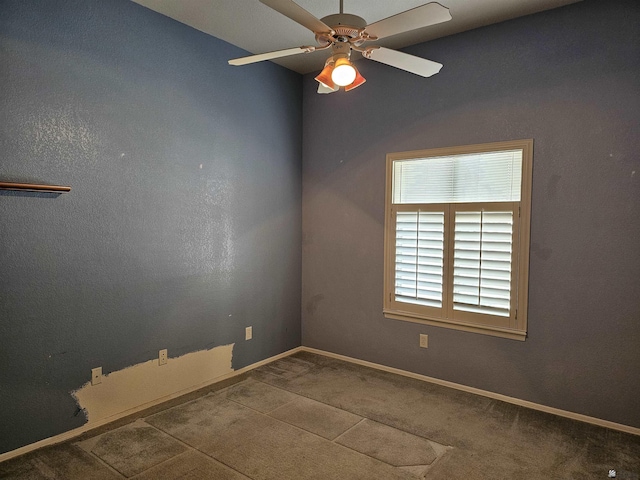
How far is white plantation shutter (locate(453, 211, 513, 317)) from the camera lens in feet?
10.7

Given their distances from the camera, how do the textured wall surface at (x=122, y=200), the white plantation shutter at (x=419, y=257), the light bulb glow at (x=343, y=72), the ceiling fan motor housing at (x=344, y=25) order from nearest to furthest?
1. the ceiling fan motor housing at (x=344, y=25)
2. the light bulb glow at (x=343, y=72)
3. the textured wall surface at (x=122, y=200)
4. the white plantation shutter at (x=419, y=257)

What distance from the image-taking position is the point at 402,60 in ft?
7.89

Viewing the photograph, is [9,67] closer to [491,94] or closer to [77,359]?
[77,359]

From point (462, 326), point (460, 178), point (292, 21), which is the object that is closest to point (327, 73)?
point (292, 21)

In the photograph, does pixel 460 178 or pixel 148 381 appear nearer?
pixel 148 381

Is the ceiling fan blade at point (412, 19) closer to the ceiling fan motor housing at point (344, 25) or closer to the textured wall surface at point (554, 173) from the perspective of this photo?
the ceiling fan motor housing at point (344, 25)

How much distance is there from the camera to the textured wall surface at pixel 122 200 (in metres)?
2.55

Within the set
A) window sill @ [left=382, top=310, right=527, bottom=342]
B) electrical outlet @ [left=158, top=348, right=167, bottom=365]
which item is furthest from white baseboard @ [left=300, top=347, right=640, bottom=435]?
electrical outlet @ [left=158, top=348, right=167, bottom=365]

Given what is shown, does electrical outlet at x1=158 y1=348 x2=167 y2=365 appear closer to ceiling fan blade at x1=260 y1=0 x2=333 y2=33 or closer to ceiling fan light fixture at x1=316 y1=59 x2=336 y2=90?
ceiling fan light fixture at x1=316 y1=59 x2=336 y2=90

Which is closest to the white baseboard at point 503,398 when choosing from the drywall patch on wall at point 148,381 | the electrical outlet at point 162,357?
the drywall patch on wall at point 148,381

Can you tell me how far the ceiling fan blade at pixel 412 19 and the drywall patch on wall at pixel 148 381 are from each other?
272 centimetres

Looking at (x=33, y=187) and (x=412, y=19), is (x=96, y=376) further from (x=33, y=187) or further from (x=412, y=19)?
(x=412, y=19)

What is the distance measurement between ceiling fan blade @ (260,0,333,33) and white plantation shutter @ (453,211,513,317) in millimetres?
1966

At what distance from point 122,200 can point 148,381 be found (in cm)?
135
